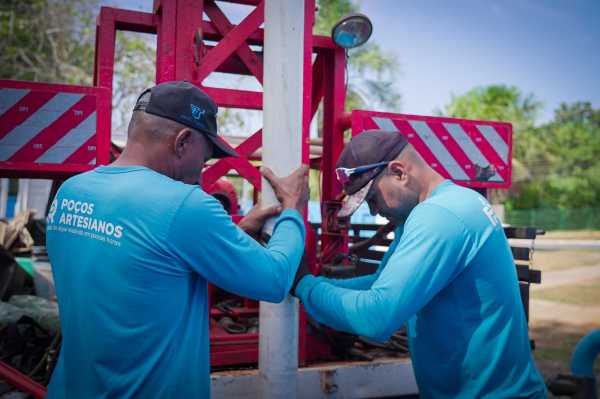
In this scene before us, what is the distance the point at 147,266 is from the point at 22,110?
1448 mm

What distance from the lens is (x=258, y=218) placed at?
6.75ft

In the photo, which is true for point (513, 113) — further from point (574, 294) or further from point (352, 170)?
point (352, 170)

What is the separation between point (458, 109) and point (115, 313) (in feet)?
181

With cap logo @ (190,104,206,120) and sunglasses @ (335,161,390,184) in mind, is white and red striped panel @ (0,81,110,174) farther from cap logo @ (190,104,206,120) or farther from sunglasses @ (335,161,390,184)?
sunglasses @ (335,161,390,184)

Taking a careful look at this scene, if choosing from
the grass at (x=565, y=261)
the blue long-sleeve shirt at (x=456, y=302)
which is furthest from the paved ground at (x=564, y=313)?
the blue long-sleeve shirt at (x=456, y=302)

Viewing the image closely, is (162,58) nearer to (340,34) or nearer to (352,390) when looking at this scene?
(340,34)

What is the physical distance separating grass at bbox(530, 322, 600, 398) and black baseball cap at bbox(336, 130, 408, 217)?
4.19 metres

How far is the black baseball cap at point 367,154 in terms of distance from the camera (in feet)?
6.25

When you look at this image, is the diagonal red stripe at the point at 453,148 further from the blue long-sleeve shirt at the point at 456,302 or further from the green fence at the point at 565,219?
the green fence at the point at 565,219

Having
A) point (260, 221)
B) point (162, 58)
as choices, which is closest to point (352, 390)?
point (260, 221)

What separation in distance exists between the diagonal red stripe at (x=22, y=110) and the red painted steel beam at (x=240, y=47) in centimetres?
94

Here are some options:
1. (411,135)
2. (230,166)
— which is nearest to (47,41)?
(230,166)

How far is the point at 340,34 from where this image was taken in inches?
117

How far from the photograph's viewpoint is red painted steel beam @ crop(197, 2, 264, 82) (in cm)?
253
